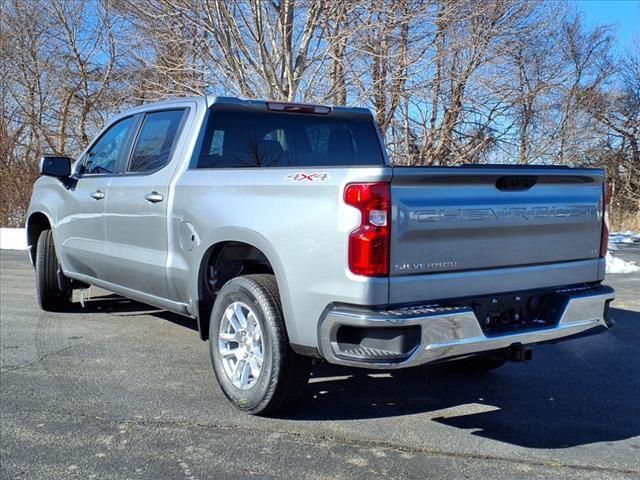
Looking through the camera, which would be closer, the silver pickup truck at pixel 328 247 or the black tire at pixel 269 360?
the silver pickup truck at pixel 328 247

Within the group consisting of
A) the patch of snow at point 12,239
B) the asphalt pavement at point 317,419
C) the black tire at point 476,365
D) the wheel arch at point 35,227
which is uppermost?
the wheel arch at point 35,227

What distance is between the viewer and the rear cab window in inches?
199

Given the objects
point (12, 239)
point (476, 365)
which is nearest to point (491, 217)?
point (476, 365)

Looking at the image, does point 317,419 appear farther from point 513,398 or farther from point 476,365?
point 476,365

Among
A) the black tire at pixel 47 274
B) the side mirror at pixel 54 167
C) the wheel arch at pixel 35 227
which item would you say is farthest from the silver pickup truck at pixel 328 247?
the wheel arch at pixel 35 227

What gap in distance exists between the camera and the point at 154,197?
5000 mm

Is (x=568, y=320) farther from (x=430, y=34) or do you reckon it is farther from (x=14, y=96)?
(x=14, y=96)

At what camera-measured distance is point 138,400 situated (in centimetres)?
Result: 452

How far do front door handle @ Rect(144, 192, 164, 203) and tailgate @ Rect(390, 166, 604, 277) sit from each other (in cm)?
211

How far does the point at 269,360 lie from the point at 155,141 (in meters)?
2.26

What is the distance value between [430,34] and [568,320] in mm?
9465

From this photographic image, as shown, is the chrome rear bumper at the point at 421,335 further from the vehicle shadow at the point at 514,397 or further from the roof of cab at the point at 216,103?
the roof of cab at the point at 216,103

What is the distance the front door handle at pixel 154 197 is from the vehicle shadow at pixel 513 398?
170cm

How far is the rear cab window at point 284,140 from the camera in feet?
16.6
